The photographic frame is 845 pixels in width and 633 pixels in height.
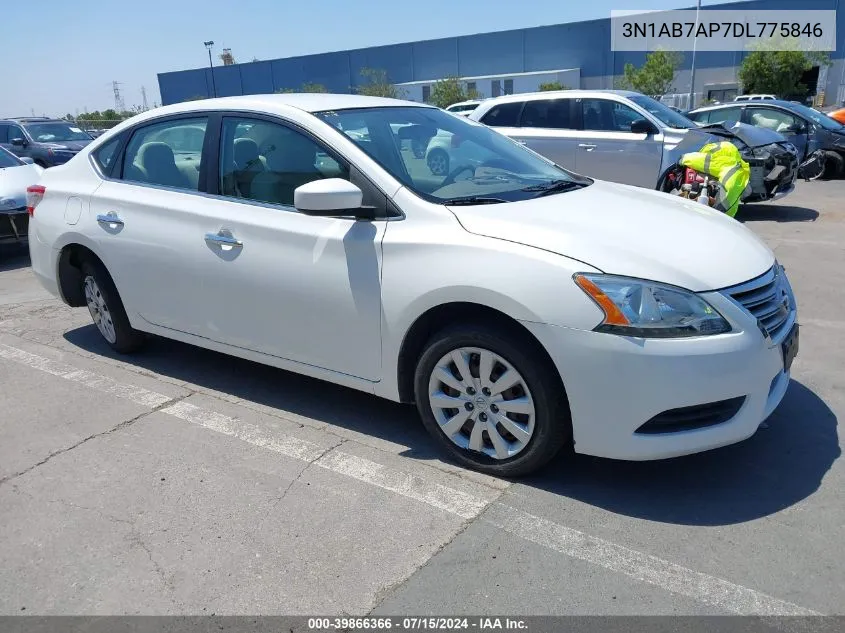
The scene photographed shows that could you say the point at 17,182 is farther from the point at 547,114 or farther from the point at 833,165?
the point at 833,165

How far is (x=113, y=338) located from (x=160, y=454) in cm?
170

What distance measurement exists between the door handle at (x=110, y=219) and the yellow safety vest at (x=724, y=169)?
20.9 ft

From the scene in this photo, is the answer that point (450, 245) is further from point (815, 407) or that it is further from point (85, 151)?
point (85, 151)

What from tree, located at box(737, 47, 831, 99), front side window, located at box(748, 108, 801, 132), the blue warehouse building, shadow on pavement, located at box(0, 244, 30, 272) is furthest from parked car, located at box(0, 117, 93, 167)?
the blue warehouse building

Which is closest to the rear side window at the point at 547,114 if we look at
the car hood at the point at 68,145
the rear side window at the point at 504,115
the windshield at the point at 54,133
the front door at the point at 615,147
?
the rear side window at the point at 504,115

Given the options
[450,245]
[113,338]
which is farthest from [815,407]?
[113,338]

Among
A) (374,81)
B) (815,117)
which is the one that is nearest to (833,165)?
(815,117)

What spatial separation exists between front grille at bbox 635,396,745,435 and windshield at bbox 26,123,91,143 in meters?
17.4

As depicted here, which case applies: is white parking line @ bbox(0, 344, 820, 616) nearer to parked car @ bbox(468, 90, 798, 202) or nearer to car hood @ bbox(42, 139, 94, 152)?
parked car @ bbox(468, 90, 798, 202)

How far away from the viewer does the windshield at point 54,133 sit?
16828 mm

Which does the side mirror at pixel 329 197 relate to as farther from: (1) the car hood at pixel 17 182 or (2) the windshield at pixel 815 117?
(2) the windshield at pixel 815 117

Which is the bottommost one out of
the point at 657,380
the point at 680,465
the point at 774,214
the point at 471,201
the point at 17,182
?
the point at 774,214

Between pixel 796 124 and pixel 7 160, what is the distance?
527 inches

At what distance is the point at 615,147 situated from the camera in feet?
32.0
